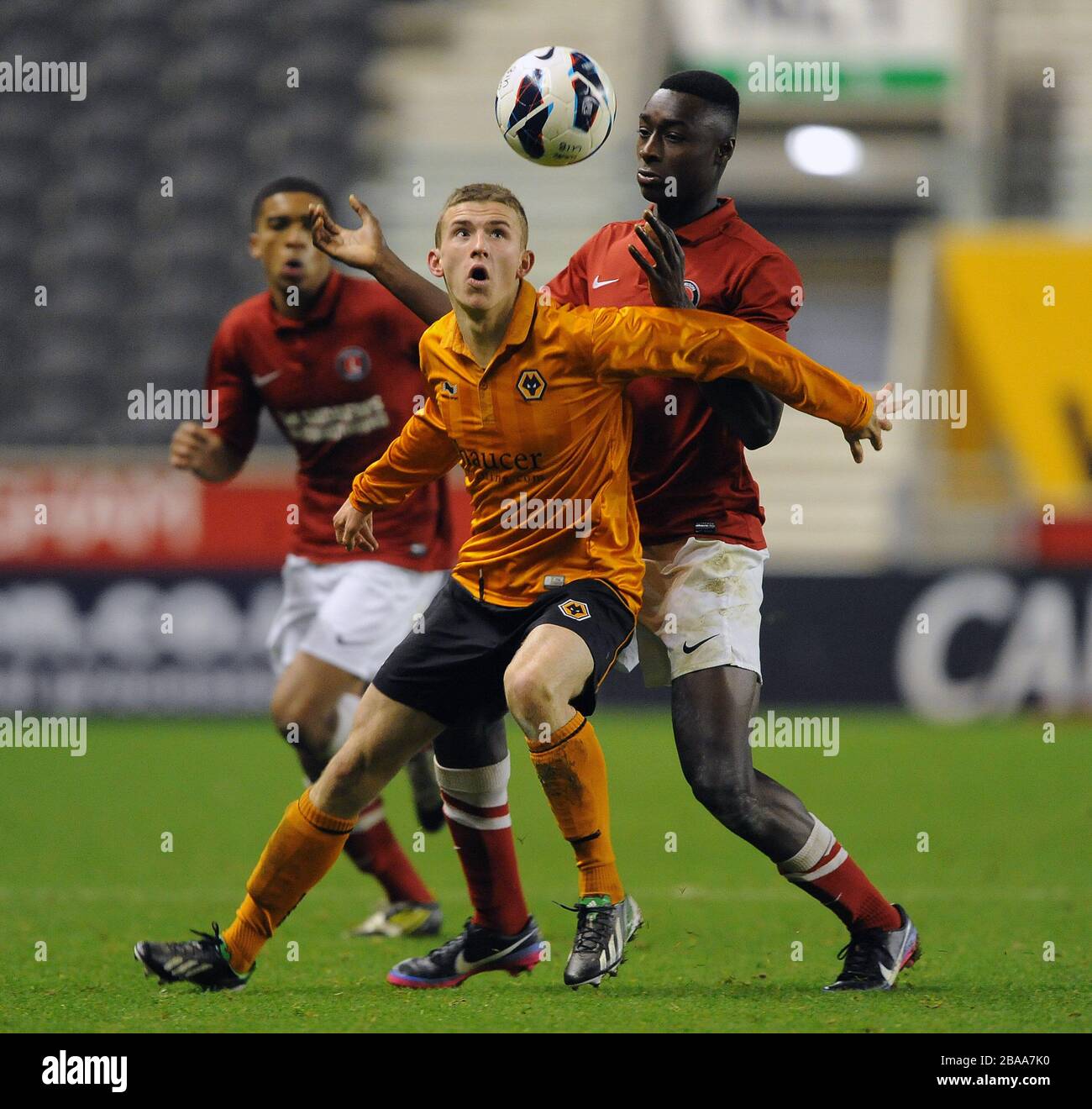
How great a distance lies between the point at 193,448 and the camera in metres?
6.19

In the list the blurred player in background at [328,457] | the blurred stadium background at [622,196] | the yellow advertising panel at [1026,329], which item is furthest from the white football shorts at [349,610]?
the yellow advertising panel at [1026,329]

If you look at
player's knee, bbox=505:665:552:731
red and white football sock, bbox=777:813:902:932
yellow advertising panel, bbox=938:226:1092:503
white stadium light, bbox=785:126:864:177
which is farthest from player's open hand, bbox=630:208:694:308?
white stadium light, bbox=785:126:864:177

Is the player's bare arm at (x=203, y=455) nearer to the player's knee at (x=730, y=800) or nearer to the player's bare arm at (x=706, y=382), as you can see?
the player's bare arm at (x=706, y=382)

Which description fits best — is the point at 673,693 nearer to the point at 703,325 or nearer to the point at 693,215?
the point at 703,325

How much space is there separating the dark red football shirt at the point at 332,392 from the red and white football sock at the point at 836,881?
2.17 metres

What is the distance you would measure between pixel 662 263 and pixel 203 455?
2.35 metres

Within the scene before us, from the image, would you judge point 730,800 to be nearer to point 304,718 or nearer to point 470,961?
point 470,961

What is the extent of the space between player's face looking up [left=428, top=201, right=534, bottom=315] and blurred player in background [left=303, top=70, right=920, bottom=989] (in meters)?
0.32

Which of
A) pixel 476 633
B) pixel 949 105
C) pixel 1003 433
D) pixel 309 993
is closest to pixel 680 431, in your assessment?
pixel 476 633

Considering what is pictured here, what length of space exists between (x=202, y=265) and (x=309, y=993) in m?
12.6

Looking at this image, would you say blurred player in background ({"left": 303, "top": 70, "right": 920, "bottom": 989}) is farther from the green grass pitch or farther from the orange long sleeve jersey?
the green grass pitch

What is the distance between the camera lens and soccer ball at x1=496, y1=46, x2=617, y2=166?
488 centimetres

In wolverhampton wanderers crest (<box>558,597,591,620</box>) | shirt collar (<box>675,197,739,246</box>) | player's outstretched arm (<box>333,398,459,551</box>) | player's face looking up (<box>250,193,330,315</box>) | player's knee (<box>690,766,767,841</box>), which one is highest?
player's face looking up (<box>250,193,330,315</box>)

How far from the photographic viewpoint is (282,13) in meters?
18.0
